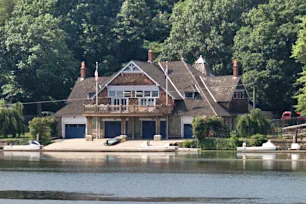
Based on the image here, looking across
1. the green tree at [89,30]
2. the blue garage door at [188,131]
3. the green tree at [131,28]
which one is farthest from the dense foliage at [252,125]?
the green tree at [131,28]

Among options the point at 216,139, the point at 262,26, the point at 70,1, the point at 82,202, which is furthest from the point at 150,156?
the point at 70,1

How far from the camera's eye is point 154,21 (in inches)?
5157

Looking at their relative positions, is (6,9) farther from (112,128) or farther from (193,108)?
(193,108)

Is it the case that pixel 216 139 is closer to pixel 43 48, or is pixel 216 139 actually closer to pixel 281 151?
pixel 281 151

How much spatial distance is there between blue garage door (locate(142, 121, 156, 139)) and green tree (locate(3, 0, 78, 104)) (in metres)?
13.3

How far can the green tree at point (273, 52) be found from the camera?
374 ft

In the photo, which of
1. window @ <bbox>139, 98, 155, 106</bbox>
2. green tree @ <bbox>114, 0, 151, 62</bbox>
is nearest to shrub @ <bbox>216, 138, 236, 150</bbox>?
window @ <bbox>139, 98, 155, 106</bbox>

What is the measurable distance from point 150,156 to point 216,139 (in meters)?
7.71

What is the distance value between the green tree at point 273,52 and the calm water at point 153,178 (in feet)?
62.2

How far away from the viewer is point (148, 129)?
4279 inches

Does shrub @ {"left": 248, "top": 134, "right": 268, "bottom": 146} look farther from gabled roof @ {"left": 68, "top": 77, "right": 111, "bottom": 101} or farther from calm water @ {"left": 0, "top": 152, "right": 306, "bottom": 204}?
gabled roof @ {"left": 68, "top": 77, "right": 111, "bottom": 101}

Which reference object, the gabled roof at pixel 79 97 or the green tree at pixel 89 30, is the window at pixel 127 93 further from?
the green tree at pixel 89 30

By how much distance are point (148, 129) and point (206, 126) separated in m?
8.43

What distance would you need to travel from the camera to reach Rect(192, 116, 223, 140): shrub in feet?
332
